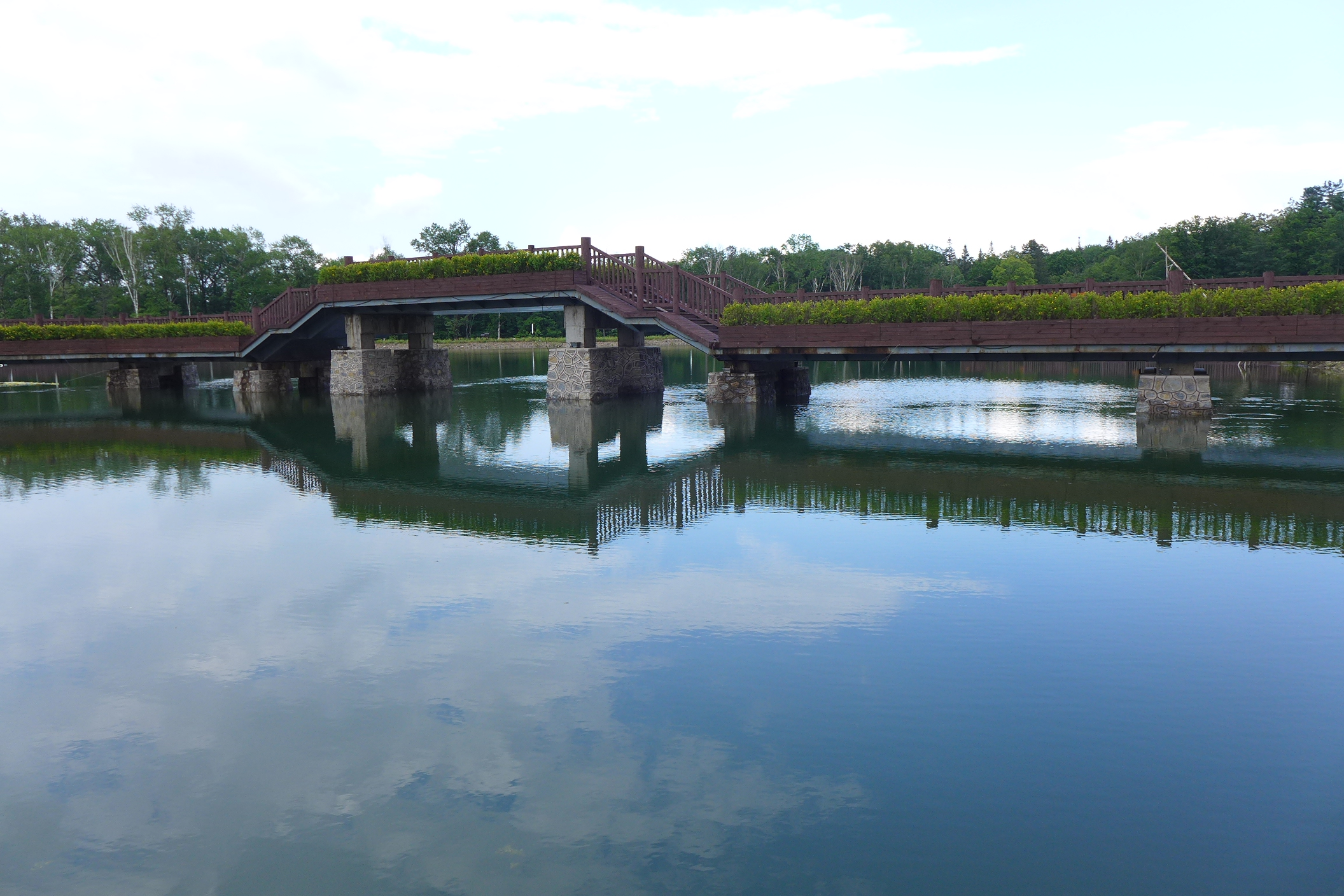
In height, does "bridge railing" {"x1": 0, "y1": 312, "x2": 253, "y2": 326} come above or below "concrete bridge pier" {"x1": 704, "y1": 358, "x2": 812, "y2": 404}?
above

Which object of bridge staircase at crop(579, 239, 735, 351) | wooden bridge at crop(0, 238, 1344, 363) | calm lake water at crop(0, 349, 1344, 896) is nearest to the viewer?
calm lake water at crop(0, 349, 1344, 896)

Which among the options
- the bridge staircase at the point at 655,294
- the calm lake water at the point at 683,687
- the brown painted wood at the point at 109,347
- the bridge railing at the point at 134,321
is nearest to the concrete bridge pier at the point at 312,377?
the bridge railing at the point at 134,321

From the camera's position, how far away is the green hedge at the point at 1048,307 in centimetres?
2059

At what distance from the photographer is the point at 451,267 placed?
3161cm

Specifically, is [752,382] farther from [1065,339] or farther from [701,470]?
[701,470]

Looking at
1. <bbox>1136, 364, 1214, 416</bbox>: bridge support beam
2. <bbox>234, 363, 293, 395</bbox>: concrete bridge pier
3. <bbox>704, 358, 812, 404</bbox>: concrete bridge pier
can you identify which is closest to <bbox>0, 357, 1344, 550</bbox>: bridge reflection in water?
<bbox>704, 358, 812, 404</bbox>: concrete bridge pier

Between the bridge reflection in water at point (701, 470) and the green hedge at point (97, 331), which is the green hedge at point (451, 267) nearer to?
the bridge reflection in water at point (701, 470)

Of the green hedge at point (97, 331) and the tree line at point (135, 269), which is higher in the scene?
the tree line at point (135, 269)

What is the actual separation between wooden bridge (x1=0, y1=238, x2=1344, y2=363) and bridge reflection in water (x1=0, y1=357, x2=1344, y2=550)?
2286mm

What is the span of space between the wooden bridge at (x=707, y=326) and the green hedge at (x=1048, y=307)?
21cm

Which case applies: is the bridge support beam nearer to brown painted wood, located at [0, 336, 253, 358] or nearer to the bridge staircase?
the bridge staircase

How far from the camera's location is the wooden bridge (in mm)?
21344

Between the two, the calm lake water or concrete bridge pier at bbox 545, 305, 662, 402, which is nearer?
the calm lake water

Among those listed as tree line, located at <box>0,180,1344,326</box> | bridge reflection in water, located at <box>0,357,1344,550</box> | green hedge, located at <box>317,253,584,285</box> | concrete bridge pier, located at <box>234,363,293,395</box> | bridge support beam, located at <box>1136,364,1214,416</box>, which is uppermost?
tree line, located at <box>0,180,1344,326</box>
